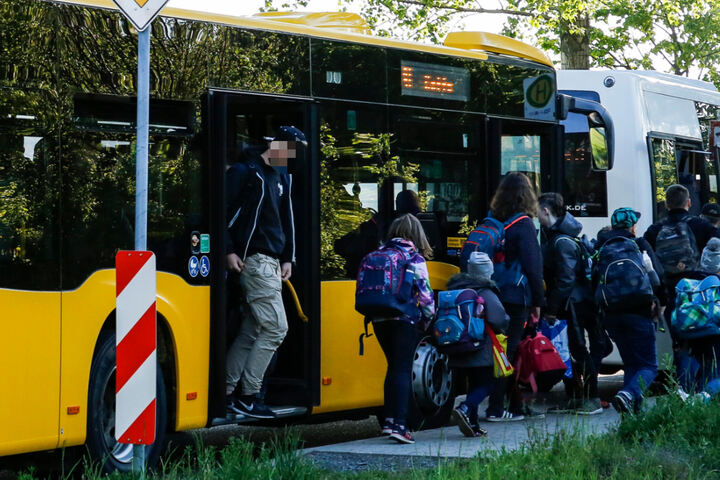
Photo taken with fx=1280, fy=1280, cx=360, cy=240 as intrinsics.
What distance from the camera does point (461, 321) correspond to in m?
8.90

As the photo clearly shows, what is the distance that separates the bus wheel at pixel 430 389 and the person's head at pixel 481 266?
718mm

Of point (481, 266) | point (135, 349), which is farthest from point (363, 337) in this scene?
point (135, 349)

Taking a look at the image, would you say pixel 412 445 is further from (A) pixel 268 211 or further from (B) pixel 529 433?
(A) pixel 268 211

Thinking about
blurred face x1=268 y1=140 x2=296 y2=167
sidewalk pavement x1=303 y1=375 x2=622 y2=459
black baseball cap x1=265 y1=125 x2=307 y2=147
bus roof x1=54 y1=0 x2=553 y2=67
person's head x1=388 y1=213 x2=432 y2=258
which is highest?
bus roof x1=54 y1=0 x2=553 y2=67

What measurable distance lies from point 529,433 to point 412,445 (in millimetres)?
1198

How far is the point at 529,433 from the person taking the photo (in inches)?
297

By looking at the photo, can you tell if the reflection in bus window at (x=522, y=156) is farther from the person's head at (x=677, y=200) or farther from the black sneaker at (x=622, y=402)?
the black sneaker at (x=622, y=402)

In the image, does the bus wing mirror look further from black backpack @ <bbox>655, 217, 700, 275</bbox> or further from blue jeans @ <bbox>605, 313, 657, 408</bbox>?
blue jeans @ <bbox>605, 313, 657, 408</bbox>

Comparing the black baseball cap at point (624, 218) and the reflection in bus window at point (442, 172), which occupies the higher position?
the reflection in bus window at point (442, 172)

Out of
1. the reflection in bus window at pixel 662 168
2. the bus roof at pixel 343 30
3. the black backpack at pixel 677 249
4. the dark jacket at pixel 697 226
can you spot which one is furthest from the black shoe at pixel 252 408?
the reflection in bus window at pixel 662 168

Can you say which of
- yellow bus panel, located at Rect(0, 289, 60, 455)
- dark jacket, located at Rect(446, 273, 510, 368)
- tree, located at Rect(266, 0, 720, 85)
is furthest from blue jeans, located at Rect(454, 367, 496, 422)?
tree, located at Rect(266, 0, 720, 85)

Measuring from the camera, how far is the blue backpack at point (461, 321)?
8.88 meters

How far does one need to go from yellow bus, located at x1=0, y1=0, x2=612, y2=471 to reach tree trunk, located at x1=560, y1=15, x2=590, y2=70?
54.0ft

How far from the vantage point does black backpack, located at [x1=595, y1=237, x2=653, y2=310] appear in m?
9.37
